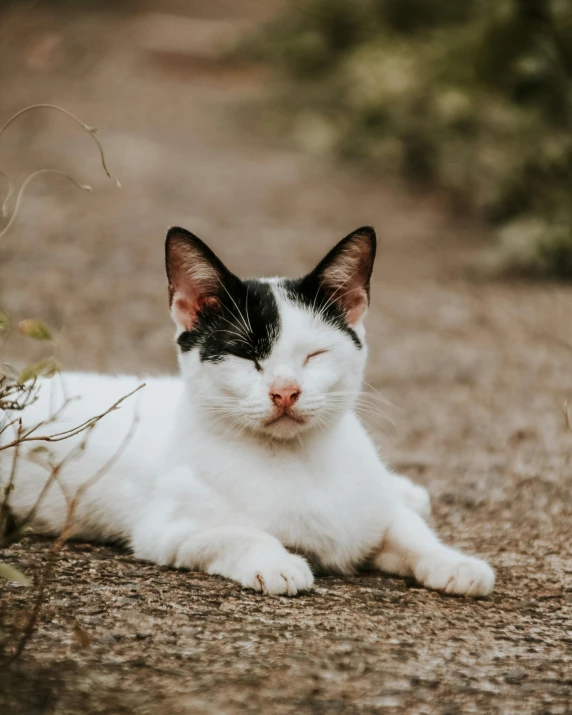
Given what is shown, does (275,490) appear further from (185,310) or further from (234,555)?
(185,310)

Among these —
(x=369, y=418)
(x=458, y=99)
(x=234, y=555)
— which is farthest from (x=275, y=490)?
(x=458, y=99)

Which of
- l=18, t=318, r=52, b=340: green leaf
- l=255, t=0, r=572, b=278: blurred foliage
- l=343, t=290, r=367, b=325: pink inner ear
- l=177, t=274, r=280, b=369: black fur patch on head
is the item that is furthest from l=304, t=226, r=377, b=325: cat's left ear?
l=255, t=0, r=572, b=278: blurred foliage

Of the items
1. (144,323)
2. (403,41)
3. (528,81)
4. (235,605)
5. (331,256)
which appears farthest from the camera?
(403,41)

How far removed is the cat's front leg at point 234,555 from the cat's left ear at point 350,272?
72 centimetres

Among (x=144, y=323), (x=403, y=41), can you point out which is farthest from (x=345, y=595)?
(x=403, y=41)

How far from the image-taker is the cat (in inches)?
89.1

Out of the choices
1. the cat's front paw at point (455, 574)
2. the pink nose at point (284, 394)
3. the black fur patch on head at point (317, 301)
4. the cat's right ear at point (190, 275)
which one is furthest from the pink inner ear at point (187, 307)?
the cat's front paw at point (455, 574)

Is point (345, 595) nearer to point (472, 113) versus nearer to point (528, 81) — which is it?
point (528, 81)

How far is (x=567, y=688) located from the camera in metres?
1.78

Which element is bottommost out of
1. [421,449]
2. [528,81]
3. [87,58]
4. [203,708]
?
[203,708]

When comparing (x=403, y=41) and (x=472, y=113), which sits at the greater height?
(x=403, y=41)

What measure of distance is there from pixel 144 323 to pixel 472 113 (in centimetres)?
395

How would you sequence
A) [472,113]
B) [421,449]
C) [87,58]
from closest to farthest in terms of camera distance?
1. [421,449]
2. [472,113]
3. [87,58]

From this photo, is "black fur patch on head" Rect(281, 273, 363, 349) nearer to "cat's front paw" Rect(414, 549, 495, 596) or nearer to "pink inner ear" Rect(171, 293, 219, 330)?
"pink inner ear" Rect(171, 293, 219, 330)
